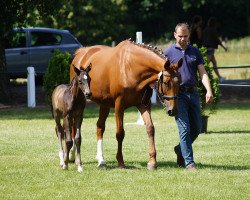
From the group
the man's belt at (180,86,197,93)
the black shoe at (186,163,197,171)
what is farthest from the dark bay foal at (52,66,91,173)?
the black shoe at (186,163,197,171)

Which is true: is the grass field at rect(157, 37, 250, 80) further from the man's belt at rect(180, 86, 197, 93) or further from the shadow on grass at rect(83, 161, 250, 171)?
the man's belt at rect(180, 86, 197, 93)

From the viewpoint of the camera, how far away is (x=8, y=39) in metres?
28.5

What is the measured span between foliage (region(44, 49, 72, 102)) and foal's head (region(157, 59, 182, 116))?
11.1m

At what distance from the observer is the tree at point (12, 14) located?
2691cm

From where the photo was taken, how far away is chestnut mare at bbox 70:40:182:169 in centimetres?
1338

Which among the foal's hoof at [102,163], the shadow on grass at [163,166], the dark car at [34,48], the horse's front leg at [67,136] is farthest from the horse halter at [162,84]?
the dark car at [34,48]

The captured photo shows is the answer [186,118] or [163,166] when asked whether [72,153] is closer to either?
[163,166]

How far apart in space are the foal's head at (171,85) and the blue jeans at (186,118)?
0.85ft

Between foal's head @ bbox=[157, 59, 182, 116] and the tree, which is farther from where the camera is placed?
the tree

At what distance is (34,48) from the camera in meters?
31.5

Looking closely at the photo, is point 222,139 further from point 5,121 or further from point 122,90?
point 5,121

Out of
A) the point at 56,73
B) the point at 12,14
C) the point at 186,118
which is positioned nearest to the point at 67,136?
the point at 186,118

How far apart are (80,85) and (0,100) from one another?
46.6 ft

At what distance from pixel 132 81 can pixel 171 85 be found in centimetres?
97
